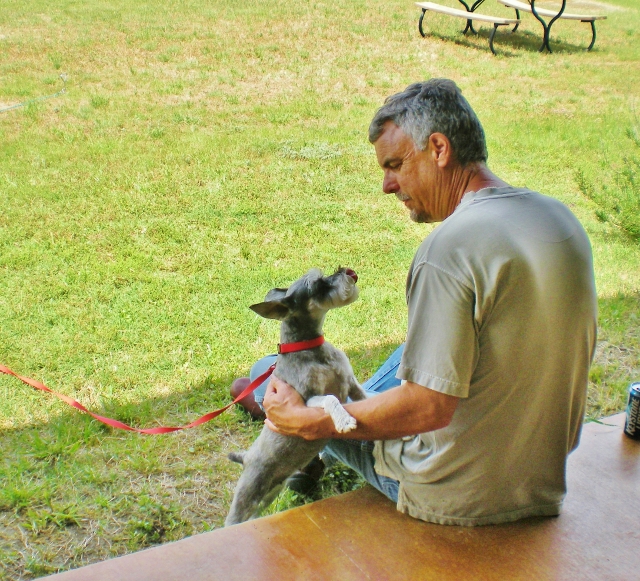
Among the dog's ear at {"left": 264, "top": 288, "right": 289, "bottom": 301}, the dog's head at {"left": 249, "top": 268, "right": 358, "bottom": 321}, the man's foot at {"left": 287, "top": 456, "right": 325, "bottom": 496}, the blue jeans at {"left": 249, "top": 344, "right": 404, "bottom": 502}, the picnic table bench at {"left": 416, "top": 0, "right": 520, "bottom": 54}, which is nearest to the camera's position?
the blue jeans at {"left": 249, "top": 344, "right": 404, "bottom": 502}

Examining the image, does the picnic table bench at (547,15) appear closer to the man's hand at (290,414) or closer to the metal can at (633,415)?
the metal can at (633,415)

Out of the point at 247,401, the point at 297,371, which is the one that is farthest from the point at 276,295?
the point at 247,401

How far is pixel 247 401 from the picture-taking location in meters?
3.77

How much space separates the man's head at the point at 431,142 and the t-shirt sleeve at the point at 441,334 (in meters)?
0.40

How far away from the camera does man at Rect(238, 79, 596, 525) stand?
1.82 metres

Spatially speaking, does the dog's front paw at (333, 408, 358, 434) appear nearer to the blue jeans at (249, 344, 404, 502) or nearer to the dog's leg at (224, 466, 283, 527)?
the blue jeans at (249, 344, 404, 502)

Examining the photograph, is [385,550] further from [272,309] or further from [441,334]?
Result: [272,309]

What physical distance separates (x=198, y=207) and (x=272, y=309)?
14.4 feet

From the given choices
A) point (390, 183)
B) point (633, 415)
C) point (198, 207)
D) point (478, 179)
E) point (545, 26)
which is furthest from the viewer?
point (545, 26)

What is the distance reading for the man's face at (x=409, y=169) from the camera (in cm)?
211

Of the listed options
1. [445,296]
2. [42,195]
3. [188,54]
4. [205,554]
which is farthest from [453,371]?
[188,54]

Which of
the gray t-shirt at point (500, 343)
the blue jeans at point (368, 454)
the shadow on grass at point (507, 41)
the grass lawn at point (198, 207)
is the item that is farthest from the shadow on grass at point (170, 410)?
the shadow on grass at point (507, 41)

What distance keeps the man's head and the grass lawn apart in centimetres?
162

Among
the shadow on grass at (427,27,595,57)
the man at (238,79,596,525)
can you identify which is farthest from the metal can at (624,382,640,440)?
the shadow on grass at (427,27,595,57)
